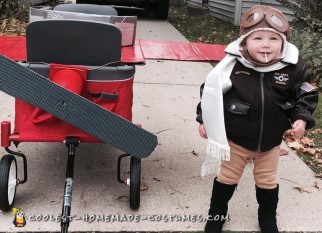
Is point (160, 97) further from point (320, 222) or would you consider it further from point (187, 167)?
point (320, 222)

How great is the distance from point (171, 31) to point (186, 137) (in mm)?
6328

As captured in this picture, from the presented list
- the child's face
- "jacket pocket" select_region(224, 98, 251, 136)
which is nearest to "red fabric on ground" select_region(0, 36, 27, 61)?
"jacket pocket" select_region(224, 98, 251, 136)

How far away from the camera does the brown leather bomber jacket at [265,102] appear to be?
2.58 metres

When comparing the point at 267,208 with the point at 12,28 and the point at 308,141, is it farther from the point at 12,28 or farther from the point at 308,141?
the point at 12,28

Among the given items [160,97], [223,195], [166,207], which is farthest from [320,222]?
[160,97]

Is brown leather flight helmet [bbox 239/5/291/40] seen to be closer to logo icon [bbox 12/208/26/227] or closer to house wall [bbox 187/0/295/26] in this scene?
logo icon [bbox 12/208/26/227]

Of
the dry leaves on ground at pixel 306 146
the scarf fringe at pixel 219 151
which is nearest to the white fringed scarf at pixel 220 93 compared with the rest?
the scarf fringe at pixel 219 151

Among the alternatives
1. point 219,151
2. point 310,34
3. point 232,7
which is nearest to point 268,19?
point 219,151

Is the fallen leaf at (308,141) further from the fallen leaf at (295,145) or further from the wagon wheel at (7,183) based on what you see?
the wagon wheel at (7,183)

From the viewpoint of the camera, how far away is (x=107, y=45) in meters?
3.03

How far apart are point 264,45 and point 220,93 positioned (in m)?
0.35

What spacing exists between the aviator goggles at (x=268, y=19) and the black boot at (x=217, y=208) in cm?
95

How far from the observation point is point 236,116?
262 cm

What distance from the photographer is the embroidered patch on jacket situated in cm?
258
